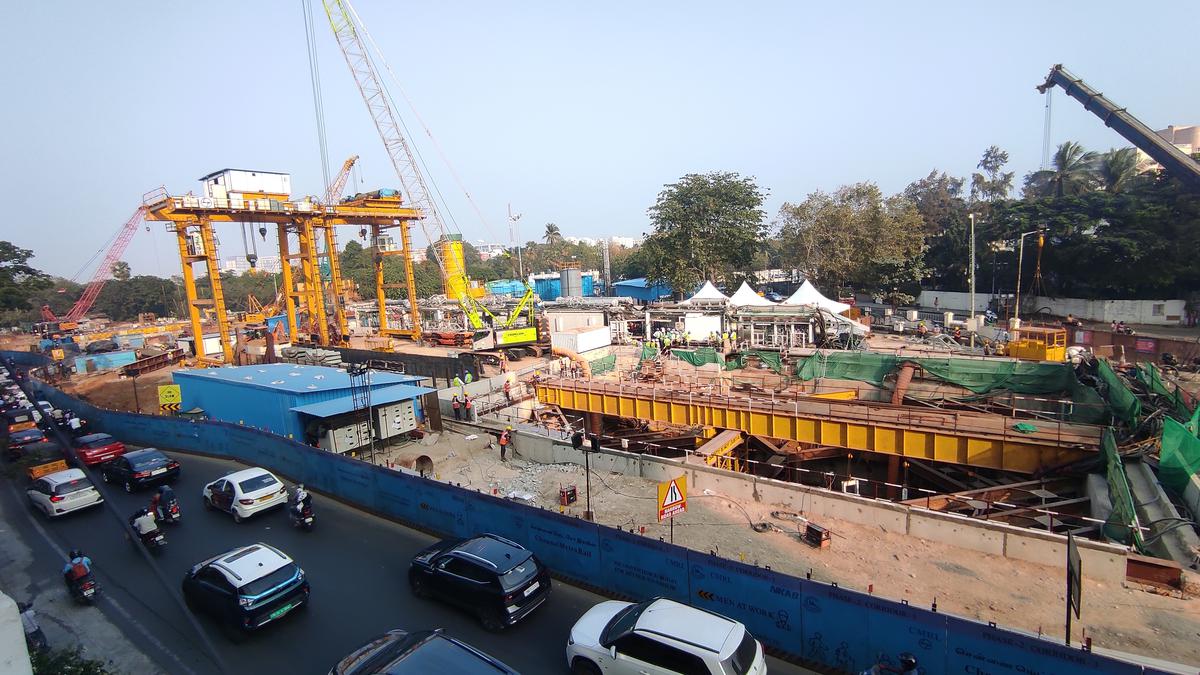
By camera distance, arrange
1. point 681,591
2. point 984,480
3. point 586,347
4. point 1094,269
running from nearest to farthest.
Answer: point 681,591 < point 984,480 < point 586,347 < point 1094,269

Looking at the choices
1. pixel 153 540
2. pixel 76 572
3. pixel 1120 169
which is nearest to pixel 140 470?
pixel 153 540

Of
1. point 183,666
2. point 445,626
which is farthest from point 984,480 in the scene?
point 183,666

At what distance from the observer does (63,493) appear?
48.7 ft

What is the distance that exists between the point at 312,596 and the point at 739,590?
7.96 m

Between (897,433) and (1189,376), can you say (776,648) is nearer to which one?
(897,433)

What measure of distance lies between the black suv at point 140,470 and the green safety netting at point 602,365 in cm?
2042

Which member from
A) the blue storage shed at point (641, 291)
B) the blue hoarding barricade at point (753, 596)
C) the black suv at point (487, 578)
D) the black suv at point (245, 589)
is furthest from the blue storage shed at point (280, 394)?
the blue storage shed at point (641, 291)

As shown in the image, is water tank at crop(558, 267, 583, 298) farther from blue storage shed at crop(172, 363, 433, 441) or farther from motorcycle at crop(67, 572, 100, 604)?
motorcycle at crop(67, 572, 100, 604)

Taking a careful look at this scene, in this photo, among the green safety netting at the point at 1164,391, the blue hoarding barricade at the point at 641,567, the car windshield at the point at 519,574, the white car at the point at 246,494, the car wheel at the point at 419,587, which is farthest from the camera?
the green safety netting at the point at 1164,391

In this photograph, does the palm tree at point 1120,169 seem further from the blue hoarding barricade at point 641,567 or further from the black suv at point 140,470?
the black suv at point 140,470

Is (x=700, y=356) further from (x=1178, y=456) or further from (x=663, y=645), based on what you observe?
(x=663, y=645)

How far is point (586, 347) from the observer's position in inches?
1475

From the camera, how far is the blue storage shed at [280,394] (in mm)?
19672

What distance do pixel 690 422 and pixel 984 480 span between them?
10.7m
